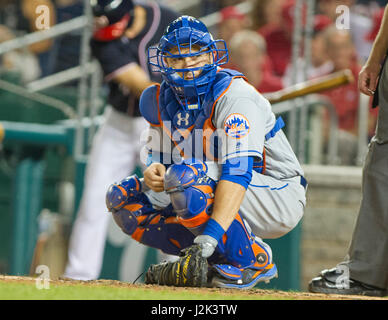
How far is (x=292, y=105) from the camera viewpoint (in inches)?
231

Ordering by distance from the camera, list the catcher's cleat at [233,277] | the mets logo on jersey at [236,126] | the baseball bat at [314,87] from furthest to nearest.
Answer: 1. the baseball bat at [314,87]
2. the catcher's cleat at [233,277]
3. the mets logo on jersey at [236,126]

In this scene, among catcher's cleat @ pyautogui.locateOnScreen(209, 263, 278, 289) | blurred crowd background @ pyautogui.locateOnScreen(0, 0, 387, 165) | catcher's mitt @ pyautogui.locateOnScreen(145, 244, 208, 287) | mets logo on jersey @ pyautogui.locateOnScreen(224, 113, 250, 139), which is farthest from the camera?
blurred crowd background @ pyautogui.locateOnScreen(0, 0, 387, 165)

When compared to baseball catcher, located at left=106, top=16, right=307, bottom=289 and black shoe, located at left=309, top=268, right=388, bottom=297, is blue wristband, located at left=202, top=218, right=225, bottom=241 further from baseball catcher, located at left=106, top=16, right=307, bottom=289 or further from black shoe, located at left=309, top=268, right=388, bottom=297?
black shoe, located at left=309, top=268, right=388, bottom=297

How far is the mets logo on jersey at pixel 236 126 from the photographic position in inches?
131

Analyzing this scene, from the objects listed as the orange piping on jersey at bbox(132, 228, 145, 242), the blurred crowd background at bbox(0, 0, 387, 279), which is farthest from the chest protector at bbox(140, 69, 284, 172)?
the blurred crowd background at bbox(0, 0, 387, 279)

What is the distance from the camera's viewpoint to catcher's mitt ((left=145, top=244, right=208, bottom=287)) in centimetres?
322

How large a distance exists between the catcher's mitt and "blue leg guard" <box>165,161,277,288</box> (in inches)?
5.9

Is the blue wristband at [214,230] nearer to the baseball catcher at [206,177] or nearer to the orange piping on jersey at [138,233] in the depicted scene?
the baseball catcher at [206,177]

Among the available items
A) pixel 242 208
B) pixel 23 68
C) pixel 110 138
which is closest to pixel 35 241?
pixel 110 138

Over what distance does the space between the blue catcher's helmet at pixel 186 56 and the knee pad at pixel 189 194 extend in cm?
31

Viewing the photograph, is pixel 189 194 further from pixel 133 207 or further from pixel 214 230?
pixel 133 207

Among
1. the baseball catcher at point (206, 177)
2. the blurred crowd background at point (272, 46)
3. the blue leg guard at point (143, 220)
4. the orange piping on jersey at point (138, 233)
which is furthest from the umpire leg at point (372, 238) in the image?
the blurred crowd background at point (272, 46)

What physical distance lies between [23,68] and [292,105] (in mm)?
2977
